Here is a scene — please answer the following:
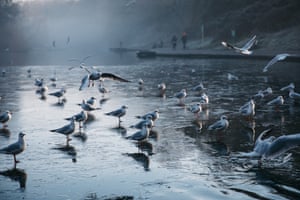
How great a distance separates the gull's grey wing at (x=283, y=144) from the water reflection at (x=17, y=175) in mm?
4375

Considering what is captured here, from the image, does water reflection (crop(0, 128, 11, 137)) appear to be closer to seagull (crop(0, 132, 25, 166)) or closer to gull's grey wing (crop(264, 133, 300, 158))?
seagull (crop(0, 132, 25, 166))

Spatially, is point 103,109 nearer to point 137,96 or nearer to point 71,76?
point 137,96

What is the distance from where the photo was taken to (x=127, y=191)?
30.7ft

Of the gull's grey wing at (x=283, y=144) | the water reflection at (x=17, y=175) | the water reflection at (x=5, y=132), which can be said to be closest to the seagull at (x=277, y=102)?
the gull's grey wing at (x=283, y=144)

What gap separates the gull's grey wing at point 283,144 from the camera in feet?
30.7

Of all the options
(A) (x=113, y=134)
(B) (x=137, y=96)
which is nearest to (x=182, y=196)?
(A) (x=113, y=134)

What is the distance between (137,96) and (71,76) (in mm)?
11901

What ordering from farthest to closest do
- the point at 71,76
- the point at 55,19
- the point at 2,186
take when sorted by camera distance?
the point at 55,19 → the point at 71,76 → the point at 2,186

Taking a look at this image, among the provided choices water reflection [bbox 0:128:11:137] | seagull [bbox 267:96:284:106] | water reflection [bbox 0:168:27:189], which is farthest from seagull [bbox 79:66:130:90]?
water reflection [bbox 0:168:27:189]

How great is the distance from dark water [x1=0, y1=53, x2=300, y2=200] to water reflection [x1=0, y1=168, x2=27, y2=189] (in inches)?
0.7

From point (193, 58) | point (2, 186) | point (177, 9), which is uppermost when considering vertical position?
point (177, 9)

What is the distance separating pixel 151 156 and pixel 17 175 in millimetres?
2815

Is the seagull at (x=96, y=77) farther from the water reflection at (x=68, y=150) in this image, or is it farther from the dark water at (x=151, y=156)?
the water reflection at (x=68, y=150)

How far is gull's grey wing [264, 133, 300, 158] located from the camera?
937 centimetres
